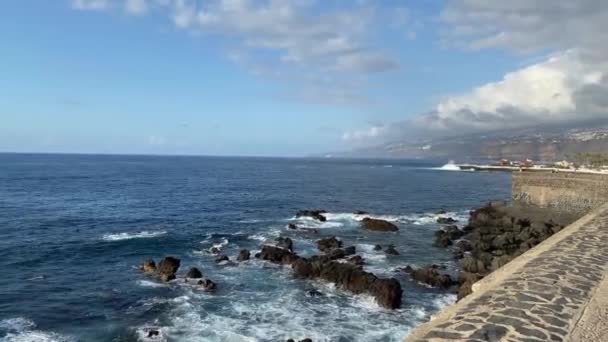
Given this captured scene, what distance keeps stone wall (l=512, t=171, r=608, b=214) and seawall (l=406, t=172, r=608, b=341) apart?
2813 cm

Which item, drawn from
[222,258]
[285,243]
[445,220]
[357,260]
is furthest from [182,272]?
[445,220]

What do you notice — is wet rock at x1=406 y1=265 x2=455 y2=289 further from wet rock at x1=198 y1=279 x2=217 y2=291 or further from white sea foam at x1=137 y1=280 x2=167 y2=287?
white sea foam at x1=137 y1=280 x2=167 y2=287

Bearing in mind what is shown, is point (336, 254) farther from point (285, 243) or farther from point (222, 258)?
point (222, 258)

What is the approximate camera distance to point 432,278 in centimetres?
2353

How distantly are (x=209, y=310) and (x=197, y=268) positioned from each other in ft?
22.8

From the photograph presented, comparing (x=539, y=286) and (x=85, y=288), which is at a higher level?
(x=539, y=286)

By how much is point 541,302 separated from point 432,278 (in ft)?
50.6

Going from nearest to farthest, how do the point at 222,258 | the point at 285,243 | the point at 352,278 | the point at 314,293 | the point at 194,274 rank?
the point at 314,293
the point at 352,278
the point at 194,274
the point at 222,258
the point at 285,243

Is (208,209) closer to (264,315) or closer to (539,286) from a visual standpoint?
(264,315)

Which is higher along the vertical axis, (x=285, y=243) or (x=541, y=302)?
(x=541, y=302)

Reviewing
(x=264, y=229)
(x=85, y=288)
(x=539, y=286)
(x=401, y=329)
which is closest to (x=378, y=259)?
(x=401, y=329)

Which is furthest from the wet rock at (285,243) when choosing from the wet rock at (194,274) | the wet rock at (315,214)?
Result: the wet rock at (315,214)

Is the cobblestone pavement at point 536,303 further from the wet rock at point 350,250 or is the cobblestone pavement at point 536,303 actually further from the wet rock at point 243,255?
the wet rock at point 243,255

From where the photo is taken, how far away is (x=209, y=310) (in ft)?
65.0
